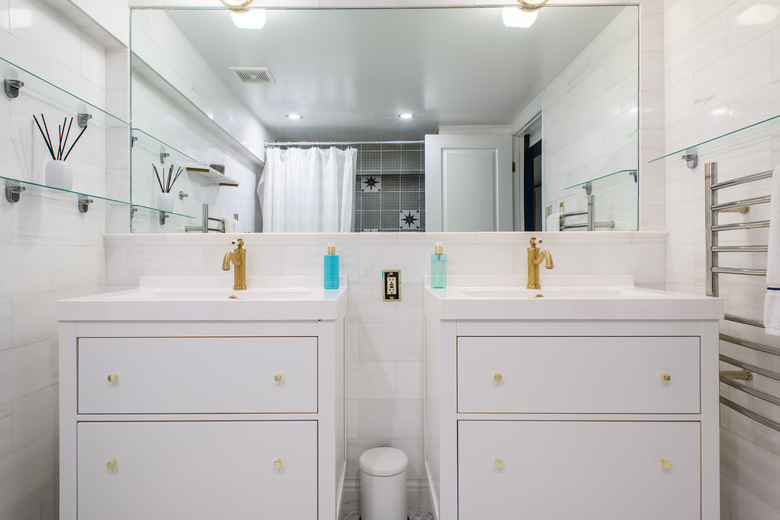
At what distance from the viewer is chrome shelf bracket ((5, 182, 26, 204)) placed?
1.05 metres

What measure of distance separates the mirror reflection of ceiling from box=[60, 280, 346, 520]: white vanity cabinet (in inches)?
35.9

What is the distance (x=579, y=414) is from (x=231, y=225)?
1.40m

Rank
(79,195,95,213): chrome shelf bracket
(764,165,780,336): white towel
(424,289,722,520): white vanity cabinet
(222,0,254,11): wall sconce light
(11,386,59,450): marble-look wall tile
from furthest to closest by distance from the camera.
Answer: (222,0,254,11): wall sconce light
(79,195,95,213): chrome shelf bracket
(11,386,59,450): marble-look wall tile
(424,289,722,520): white vanity cabinet
(764,165,780,336): white towel

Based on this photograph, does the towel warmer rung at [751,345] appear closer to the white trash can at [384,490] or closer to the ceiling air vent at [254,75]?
the white trash can at [384,490]

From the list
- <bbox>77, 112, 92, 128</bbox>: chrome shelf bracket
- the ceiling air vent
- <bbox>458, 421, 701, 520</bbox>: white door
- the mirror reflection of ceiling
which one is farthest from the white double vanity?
the ceiling air vent

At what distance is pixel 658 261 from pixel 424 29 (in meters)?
1.34

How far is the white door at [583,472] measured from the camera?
0.98 metres

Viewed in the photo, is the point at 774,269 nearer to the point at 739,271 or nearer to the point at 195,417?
the point at 739,271

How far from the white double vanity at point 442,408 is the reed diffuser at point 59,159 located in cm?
44

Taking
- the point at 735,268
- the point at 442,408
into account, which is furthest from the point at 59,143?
the point at 735,268

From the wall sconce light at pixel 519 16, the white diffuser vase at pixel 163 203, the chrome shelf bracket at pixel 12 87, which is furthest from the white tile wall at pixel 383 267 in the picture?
the wall sconce light at pixel 519 16

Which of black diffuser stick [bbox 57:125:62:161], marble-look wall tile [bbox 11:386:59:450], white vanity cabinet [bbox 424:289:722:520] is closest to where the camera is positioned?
white vanity cabinet [bbox 424:289:722:520]

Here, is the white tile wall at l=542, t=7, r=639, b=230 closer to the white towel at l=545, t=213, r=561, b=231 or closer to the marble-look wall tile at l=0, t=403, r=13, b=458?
the white towel at l=545, t=213, r=561, b=231

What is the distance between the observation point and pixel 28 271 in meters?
1.14
